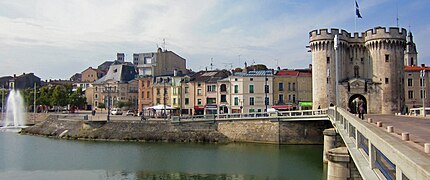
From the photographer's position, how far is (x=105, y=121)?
50.2 meters

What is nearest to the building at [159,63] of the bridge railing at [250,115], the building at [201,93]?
the building at [201,93]

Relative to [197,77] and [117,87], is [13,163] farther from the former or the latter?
[117,87]

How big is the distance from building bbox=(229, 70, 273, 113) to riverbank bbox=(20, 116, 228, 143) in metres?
12.9

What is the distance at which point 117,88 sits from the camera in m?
89.2

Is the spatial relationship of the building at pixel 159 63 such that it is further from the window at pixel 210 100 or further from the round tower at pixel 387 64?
the round tower at pixel 387 64

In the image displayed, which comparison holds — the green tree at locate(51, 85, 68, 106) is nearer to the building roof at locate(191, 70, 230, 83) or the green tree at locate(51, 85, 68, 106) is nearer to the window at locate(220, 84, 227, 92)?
the building roof at locate(191, 70, 230, 83)

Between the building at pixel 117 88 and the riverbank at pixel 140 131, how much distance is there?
3555cm

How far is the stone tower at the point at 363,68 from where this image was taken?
4756cm

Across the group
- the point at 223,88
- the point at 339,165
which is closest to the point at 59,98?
the point at 223,88

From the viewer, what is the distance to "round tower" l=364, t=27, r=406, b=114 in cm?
4728

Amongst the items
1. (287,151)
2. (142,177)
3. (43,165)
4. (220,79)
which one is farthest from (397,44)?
Answer: (43,165)

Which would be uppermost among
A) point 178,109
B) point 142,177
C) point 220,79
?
point 220,79

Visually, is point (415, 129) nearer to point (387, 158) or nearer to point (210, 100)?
point (387, 158)

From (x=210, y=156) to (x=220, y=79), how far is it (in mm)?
27637
